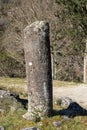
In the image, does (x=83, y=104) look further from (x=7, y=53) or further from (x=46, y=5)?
(x=7, y=53)

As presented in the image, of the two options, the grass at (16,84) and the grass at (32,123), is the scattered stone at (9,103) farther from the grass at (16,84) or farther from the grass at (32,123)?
the grass at (16,84)

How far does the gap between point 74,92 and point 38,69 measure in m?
8.51

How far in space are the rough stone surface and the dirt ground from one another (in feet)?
16.5

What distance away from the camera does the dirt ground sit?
59.3 ft

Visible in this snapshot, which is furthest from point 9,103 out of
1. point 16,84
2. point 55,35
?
point 55,35

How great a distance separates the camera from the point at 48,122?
11.1 metres

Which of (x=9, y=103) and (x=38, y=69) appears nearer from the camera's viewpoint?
(x=38, y=69)

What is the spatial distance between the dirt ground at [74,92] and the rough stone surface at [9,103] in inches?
199

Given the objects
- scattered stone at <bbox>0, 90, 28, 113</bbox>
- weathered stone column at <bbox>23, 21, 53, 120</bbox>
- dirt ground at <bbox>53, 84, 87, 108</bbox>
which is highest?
weathered stone column at <bbox>23, 21, 53, 120</bbox>

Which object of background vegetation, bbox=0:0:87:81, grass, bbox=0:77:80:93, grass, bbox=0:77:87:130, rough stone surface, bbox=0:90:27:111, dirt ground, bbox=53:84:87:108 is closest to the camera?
grass, bbox=0:77:87:130

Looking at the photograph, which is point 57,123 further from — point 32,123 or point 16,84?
point 16,84

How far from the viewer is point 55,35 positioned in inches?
1287

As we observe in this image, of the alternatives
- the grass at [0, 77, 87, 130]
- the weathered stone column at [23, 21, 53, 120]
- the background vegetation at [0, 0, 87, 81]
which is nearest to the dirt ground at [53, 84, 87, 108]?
the grass at [0, 77, 87, 130]

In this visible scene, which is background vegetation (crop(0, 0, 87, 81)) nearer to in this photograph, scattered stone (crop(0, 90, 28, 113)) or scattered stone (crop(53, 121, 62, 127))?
scattered stone (crop(0, 90, 28, 113))
